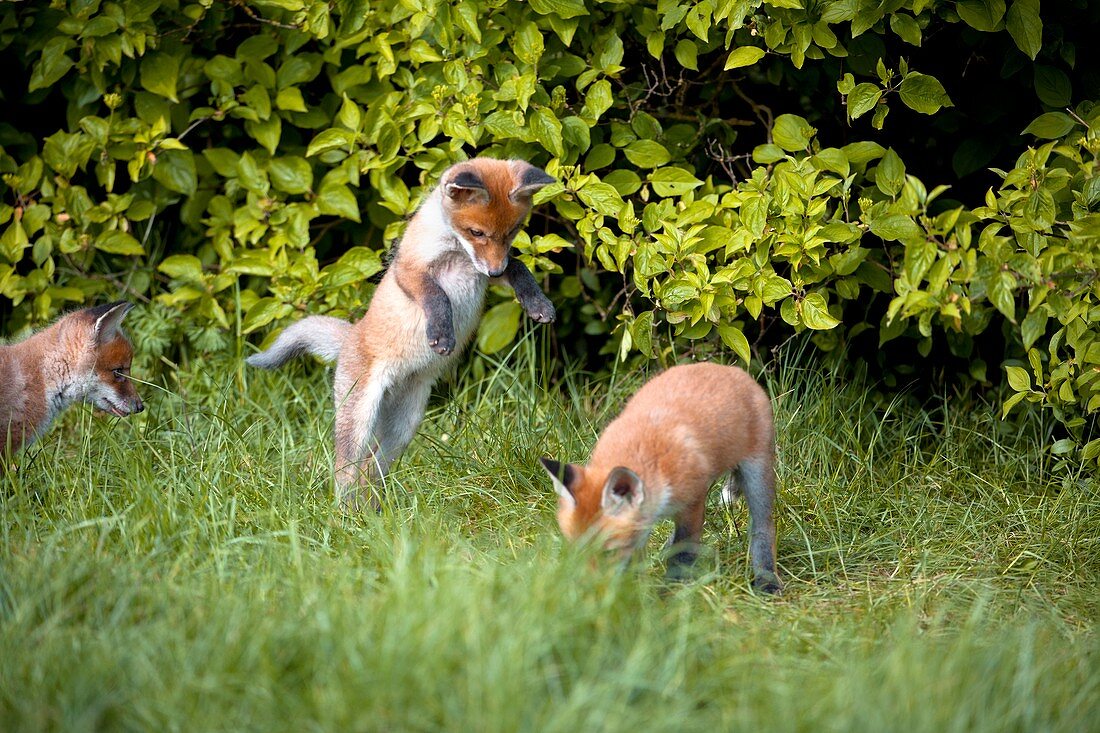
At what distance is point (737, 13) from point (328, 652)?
3.65 m

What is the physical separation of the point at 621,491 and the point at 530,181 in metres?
1.94

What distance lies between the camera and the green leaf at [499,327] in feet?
22.2

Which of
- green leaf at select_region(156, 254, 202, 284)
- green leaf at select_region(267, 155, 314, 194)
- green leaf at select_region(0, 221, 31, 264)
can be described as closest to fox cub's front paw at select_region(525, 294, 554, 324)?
green leaf at select_region(267, 155, 314, 194)

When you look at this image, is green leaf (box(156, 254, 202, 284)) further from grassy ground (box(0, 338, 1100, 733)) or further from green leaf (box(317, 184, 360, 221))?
green leaf (box(317, 184, 360, 221))

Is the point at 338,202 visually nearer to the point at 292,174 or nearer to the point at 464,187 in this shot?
the point at 292,174

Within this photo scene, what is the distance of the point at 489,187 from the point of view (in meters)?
5.45

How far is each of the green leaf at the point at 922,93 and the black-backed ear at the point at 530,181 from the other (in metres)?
1.80

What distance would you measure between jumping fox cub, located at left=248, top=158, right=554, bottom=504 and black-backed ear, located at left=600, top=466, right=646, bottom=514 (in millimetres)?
1646

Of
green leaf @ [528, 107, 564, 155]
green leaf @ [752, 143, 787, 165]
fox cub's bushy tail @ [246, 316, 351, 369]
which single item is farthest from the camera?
fox cub's bushy tail @ [246, 316, 351, 369]

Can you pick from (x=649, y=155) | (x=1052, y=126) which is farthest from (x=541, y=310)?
(x=1052, y=126)

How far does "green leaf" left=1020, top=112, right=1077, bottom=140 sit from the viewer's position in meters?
5.47

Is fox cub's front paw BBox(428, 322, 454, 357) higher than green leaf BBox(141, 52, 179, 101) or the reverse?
the reverse

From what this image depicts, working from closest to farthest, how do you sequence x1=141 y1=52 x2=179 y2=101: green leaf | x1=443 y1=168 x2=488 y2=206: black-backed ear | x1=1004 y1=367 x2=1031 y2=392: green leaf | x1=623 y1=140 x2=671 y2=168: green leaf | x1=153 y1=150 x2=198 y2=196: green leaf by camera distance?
x1=443 y1=168 x2=488 y2=206: black-backed ear, x1=1004 y1=367 x2=1031 y2=392: green leaf, x1=623 y1=140 x2=671 y2=168: green leaf, x1=141 y1=52 x2=179 y2=101: green leaf, x1=153 y1=150 x2=198 y2=196: green leaf

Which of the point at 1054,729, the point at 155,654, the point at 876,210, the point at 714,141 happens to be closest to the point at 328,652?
the point at 155,654
